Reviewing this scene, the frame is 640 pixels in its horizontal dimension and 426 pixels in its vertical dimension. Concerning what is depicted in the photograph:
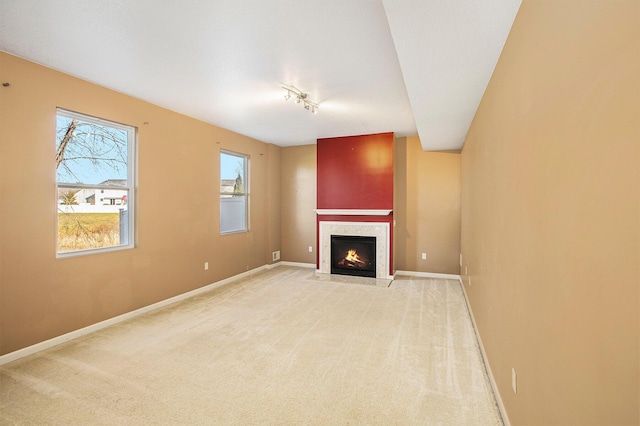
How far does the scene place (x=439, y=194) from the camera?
5.56 meters

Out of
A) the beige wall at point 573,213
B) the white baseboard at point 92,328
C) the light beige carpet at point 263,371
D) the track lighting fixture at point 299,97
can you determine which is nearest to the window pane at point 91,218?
the white baseboard at point 92,328

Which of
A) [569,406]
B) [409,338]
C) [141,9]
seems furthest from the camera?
[409,338]

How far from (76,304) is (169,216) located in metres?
1.43

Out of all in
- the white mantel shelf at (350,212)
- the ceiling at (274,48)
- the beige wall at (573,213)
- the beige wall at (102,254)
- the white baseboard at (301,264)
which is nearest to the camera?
the beige wall at (573,213)

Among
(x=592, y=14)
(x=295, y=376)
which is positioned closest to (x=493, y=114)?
(x=592, y=14)

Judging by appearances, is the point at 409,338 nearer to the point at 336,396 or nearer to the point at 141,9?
the point at 336,396

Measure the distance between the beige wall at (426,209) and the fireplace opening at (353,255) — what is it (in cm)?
57

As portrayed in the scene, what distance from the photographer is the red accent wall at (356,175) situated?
5496mm

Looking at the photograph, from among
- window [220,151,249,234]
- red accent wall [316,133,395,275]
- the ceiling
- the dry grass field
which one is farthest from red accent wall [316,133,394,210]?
the dry grass field

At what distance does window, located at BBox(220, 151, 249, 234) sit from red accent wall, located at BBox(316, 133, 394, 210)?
143 cm

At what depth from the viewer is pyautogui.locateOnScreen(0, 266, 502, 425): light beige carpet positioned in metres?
1.97

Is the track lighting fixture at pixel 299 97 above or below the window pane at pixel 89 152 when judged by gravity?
above

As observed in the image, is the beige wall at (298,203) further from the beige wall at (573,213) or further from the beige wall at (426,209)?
the beige wall at (573,213)

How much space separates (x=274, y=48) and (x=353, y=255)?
4101 millimetres
